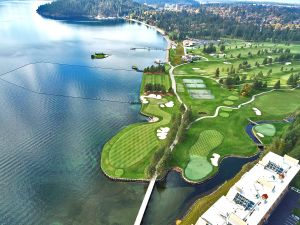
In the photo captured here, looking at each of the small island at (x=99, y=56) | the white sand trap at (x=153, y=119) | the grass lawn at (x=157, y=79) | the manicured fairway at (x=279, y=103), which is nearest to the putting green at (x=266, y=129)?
the manicured fairway at (x=279, y=103)

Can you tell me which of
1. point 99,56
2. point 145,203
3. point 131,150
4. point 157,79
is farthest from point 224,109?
point 99,56

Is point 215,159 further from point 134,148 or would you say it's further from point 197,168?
point 134,148

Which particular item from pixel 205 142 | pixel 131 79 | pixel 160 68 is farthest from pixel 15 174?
pixel 160 68

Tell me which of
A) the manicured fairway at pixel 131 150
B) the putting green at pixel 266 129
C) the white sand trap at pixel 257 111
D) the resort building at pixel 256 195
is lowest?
the manicured fairway at pixel 131 150

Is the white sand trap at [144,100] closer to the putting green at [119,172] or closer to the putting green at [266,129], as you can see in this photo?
the putting green at [266,129]

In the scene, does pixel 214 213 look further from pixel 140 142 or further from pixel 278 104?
pixel 278 104

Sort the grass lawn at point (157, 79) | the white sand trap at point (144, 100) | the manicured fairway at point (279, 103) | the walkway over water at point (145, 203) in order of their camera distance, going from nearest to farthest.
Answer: the walkway over water at point (145, 203), the manicured fairway at point (279, 103), the white sand trap at point (144, 100), the grass lawn at point (157, 79)
